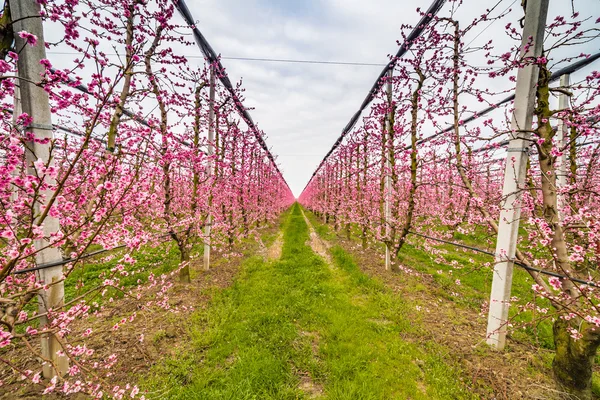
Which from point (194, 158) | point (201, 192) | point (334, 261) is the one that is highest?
point (194, 158)

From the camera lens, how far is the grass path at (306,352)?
2969 millimetres

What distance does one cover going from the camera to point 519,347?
3729mm

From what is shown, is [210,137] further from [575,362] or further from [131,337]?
[575,362]

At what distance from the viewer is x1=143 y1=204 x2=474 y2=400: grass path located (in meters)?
2.97

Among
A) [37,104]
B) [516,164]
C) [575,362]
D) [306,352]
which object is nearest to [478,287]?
[575,362]

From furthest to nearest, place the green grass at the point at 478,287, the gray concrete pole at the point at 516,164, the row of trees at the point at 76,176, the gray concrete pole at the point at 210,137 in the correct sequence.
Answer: the gray concrete pole at the point at 210,137, the green grass at the point at 478,287, the gray concrete pole at the point at 516,164, the row of trees at the point at 76,176

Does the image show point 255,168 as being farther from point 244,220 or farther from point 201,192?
point 201,192

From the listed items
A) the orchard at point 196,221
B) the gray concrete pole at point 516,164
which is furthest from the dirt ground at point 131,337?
the gray concrete pole at point 516,164

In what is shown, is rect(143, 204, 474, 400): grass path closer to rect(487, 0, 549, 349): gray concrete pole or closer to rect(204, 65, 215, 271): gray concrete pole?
rect(487, 0, 549, 349): gray concrete pole

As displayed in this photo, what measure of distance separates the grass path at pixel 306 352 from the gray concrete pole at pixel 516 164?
1334 mm

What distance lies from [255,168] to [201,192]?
7.39 metres

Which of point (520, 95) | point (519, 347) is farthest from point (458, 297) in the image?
point (520, 95)

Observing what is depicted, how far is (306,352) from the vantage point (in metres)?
A: 3.71

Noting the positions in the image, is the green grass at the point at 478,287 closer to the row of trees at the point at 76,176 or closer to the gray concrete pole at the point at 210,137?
the row of trees at the point at 76,176
